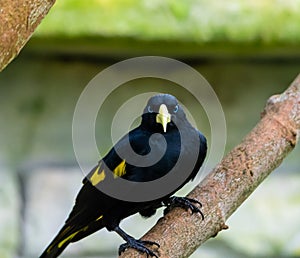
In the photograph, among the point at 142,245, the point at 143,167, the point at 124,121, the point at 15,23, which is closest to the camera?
the point at 15,23

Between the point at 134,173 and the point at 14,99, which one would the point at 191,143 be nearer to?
the point at 134,173

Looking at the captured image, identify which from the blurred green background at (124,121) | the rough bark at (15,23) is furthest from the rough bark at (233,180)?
the blurred green background at (124,121)

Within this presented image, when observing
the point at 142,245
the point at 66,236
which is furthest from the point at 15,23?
the point at 66,236

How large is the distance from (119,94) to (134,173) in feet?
2.97

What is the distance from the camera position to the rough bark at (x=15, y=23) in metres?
0.83

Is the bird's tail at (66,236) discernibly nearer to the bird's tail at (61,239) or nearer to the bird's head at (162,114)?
the bird's tail at (61,239)

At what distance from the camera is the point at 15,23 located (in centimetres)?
84

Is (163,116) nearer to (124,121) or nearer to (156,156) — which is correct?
(156,156)

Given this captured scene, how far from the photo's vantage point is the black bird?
47.7 inches

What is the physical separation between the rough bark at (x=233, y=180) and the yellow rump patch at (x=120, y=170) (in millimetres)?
124

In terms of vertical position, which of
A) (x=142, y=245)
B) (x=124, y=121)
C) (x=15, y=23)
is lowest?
(x=142, y=245)

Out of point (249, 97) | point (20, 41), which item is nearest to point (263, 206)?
point (249, 97)

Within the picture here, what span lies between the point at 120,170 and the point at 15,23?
440mm

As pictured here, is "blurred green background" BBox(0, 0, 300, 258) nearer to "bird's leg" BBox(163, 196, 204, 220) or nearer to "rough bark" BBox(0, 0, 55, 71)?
"bird's leg" BBox(163, 196, 204, 220)
